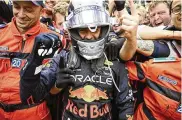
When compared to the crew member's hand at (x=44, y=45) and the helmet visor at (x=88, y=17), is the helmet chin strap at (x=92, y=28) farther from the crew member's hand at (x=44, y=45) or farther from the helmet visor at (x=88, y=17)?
the crew member's hand at (x=44, y=45)

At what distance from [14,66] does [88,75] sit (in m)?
0.64

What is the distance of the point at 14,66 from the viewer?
8.12ft

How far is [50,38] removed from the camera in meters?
1.94

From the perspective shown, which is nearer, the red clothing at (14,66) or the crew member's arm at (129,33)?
the crew member's arm at (129,33)

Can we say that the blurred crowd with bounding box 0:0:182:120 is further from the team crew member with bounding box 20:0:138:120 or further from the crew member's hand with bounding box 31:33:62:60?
the crew member's hand with bounding box 31:33:62:60

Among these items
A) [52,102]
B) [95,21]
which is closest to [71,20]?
[95,21]

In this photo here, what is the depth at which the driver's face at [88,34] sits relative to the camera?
2.30 meters

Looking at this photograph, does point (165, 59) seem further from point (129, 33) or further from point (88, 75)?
point (88, 75)

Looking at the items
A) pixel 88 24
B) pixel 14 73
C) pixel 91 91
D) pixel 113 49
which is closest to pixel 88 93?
pixel 91 91

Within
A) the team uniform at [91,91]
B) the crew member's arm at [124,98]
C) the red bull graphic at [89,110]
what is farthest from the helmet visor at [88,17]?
the red bull graphic at [89,110]

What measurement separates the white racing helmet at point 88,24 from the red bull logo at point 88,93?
243 mm

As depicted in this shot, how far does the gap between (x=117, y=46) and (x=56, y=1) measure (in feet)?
9.19

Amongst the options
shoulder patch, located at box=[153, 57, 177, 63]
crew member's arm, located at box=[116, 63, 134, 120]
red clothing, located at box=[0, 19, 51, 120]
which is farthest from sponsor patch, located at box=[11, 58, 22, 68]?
shoulder patch, located at box=[153, 57, 177, 63]

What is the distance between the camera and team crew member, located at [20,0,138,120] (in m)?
2.27
